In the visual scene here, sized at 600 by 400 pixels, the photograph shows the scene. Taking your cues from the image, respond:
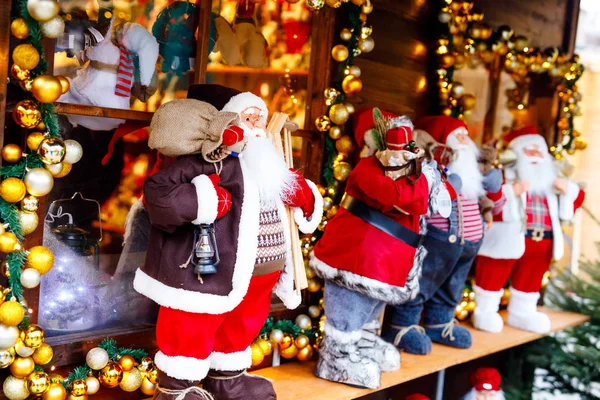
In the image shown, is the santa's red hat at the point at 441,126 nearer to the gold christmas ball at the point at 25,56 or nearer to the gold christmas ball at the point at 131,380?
the gold christmas ball at the point at 131,380

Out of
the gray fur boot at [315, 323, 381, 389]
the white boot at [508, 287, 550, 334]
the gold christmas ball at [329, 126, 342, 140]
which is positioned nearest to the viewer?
the gray fur boot at [315, 323, 381, 389]

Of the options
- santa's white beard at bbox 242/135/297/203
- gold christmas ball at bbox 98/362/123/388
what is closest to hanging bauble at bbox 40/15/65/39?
santa's white beard at bbox 242/135/297/203

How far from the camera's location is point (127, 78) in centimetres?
215

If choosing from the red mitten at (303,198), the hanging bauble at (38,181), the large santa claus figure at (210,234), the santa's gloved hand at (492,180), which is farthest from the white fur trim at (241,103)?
the santa's gloved hand at (492,180)

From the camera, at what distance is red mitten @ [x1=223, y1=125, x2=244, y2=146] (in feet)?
6.09

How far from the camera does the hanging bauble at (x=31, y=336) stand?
180 cm

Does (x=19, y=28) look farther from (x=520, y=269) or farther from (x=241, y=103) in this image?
(x=520, y=269)

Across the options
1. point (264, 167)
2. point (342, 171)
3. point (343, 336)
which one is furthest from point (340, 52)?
point (343, 336)

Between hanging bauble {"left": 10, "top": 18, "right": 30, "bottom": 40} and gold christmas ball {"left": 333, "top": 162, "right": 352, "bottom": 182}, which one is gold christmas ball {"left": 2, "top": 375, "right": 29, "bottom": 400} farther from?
gold christmas ball {"left": 333, "top": 162, "right": 352, "bottom": 182}

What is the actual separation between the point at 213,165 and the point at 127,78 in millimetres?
453

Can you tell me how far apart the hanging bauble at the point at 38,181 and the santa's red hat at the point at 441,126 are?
1668mm

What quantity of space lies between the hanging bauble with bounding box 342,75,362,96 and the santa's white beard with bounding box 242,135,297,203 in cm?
74

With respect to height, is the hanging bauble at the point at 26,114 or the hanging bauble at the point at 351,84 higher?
the hanging bauble at the point at 351,84

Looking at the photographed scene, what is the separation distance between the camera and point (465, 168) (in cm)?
286
